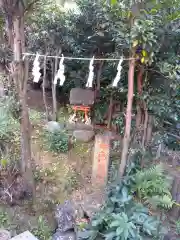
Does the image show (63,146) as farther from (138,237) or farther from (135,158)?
(138,237)

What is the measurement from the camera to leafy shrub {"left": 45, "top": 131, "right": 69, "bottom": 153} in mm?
5805

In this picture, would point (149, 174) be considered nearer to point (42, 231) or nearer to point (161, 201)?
point (161, 201)

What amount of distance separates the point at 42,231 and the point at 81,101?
3.36 meters

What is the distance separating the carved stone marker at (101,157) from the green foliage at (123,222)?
2.32ft

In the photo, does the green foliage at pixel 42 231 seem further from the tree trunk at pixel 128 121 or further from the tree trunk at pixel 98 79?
the tree trunk at pixel 98 79

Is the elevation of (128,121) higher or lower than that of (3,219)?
higher

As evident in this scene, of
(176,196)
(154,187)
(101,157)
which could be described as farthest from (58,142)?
(176,196)

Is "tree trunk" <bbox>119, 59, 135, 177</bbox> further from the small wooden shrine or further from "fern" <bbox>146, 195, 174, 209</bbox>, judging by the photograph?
the small wooden shrine

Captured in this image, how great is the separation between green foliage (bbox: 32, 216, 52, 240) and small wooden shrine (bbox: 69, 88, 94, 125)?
2833 millimetres

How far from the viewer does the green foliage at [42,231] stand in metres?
4.44

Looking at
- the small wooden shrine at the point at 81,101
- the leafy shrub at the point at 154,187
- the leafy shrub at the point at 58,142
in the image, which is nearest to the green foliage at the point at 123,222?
the leafy shrub at the point at 154,187

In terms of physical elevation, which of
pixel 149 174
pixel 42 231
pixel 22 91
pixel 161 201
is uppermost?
pixel 22 91

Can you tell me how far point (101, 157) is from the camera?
5.02 meters

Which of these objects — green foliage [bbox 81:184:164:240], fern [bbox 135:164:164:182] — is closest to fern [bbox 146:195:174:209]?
green foliage [bbox 81:184:164:240]
